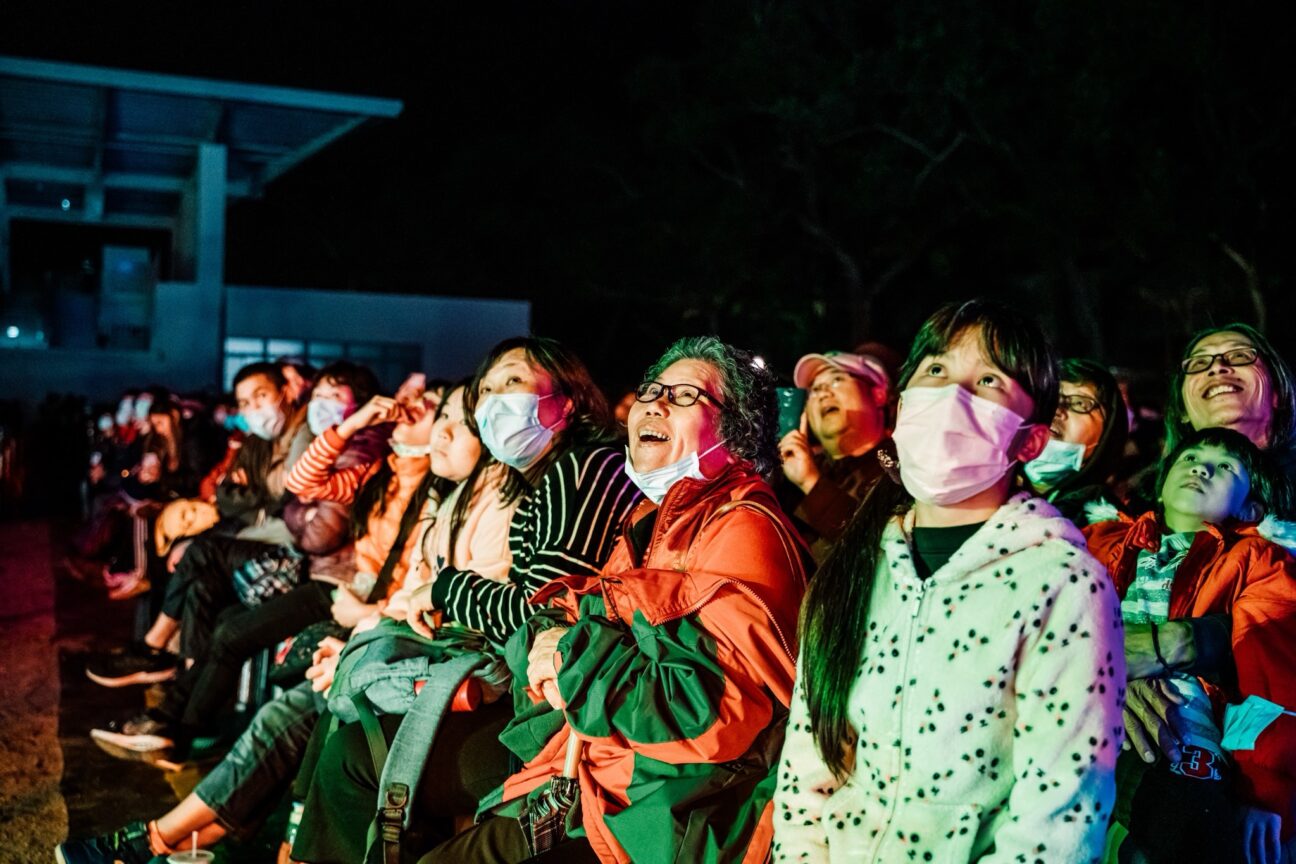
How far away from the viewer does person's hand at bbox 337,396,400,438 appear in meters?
5.72

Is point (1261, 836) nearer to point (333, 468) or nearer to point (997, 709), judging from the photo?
point (997, 709)

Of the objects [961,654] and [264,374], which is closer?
[961,654]

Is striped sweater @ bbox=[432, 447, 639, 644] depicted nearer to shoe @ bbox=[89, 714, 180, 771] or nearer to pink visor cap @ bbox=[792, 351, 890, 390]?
pink visor cap @ bbox=[792, 351, 890, 390]

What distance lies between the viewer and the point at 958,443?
7.45 ft

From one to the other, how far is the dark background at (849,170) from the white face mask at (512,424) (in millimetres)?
8600

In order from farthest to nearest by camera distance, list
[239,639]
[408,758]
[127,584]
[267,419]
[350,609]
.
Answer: [127,584], [267,419], [239,639], [350,609], [408,758]

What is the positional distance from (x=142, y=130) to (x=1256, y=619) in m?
25.0

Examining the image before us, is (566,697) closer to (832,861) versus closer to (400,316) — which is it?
(832,861)

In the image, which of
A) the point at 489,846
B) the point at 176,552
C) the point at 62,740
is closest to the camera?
the point at 489,846

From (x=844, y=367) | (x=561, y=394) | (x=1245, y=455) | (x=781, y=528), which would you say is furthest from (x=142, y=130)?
(x=1245, y=455)

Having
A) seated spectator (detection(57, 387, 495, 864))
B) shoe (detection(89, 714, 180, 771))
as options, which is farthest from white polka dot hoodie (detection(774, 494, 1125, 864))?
shoe (detection(89, 714, 180, 771))

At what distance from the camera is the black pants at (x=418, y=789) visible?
3.62 m

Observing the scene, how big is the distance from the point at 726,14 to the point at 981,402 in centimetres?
2818

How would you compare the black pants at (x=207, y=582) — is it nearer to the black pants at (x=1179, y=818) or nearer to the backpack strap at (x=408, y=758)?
the backpack strap at (x=408, y=758)
